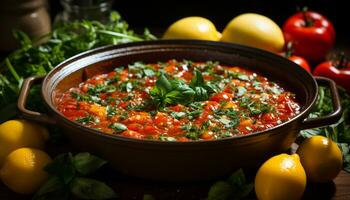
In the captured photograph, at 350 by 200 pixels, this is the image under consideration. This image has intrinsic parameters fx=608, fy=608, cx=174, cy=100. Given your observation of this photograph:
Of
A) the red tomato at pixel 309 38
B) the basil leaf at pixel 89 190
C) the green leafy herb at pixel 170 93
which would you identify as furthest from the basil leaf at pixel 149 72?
the red tomato at pixel 309 38

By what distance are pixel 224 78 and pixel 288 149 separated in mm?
503

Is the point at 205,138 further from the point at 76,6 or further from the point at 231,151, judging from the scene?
the point at 76,6

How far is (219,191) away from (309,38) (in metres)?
1.92

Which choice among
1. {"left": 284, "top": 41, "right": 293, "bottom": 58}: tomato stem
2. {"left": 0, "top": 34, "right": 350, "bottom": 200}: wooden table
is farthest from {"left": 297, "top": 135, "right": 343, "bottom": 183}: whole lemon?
{"left": 284, "top": 41, "right": 293, "bottom": 58}: tomato stem

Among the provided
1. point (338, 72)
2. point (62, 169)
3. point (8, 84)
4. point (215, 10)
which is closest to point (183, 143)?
point (62, 169)

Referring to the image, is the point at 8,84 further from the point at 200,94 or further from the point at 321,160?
the point at 321,160

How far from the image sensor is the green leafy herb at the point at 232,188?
2287mm

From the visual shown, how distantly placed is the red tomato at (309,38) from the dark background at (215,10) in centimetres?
67

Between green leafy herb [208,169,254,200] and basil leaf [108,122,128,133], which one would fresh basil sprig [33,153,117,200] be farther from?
green leafy herb [208,169,254,200]

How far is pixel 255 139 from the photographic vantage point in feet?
7.47

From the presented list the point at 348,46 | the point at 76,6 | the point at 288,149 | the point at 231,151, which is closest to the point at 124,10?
the point at 76,6

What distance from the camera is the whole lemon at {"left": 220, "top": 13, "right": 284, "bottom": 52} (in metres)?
3.60

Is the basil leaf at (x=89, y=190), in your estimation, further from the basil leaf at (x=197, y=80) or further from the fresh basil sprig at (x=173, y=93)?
the basil leaf at (x=197, y=80)

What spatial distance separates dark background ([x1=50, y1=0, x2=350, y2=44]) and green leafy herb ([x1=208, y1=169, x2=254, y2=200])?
246 cm
